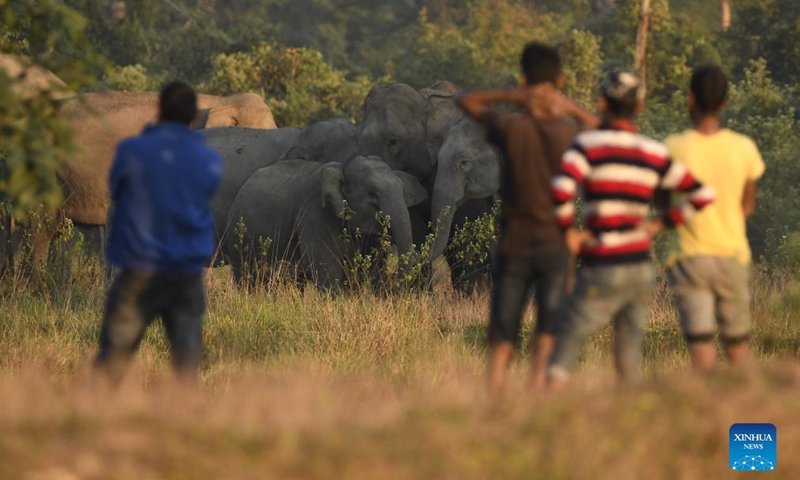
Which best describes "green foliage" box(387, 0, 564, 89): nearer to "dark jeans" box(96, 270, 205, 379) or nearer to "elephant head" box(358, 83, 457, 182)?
"elephant head" box(358, 83, 457, 182)

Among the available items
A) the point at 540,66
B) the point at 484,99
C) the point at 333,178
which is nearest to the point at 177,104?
the point at 484,99

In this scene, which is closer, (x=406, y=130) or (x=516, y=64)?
(x=406, y=130)

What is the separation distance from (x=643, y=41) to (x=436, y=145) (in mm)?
12491

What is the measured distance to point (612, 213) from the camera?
273 inches

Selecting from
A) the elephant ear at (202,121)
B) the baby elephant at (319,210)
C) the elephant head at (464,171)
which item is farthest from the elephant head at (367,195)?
the elephant ear at (202,121)

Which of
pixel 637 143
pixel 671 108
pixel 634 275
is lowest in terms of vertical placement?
pixel 671 108

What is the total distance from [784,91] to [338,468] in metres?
19.9

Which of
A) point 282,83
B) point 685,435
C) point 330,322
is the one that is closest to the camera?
point 685,435

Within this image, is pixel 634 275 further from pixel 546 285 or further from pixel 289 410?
pixel 289 410

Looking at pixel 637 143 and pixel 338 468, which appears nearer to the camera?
pixel 338 468

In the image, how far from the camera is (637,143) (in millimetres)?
6969

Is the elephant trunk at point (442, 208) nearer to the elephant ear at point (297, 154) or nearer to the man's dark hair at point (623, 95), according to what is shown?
the elephant ear at point (297, 154)

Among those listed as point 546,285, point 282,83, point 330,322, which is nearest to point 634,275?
point 546,285

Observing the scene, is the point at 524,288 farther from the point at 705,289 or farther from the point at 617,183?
the point at 705,289
